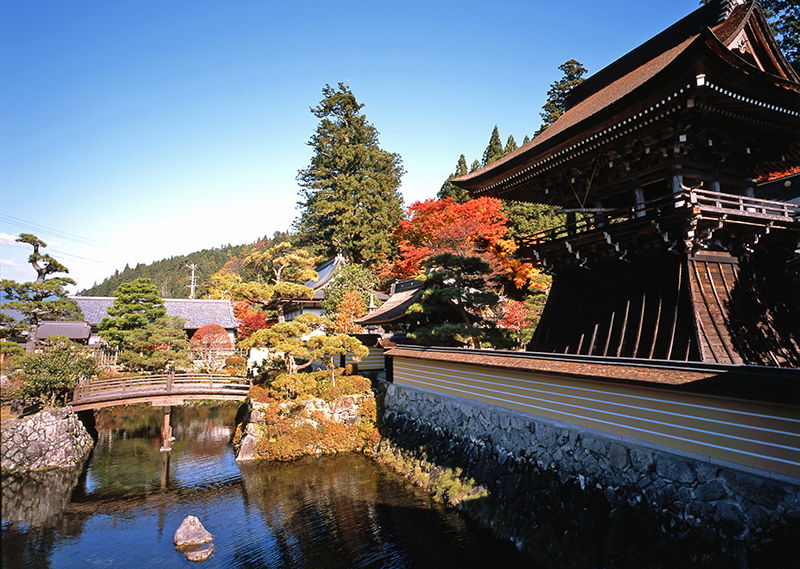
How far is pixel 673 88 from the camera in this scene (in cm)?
859

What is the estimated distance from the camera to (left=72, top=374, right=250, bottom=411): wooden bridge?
17.3 metres

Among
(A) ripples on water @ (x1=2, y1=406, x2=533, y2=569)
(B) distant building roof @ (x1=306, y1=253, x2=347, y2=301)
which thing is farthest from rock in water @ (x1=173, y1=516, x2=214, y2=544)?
(B) distant building roof @ (x1=306, y1=253, x2=347, y2=301)

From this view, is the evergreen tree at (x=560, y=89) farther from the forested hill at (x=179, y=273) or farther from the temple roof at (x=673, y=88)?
the forested hill at (x=179, y=273)

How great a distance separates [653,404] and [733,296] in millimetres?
4388

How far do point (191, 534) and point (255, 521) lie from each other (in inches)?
62.2

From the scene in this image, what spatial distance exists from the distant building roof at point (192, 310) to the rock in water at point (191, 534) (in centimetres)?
2682

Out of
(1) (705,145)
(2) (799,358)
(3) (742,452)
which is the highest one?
(1) (705,145)

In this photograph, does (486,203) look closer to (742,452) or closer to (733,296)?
(733,296)

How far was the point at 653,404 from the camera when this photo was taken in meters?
7.66

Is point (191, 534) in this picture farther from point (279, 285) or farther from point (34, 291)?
point (279, 285)

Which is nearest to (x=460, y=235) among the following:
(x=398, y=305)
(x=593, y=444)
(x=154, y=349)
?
(x=398, y=305)

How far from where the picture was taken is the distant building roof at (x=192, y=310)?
114ft

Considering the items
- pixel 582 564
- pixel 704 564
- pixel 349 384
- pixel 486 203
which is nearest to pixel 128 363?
pixel 349 384

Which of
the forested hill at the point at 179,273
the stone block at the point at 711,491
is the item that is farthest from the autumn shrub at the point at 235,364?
the forested hill at the point at 179,273
